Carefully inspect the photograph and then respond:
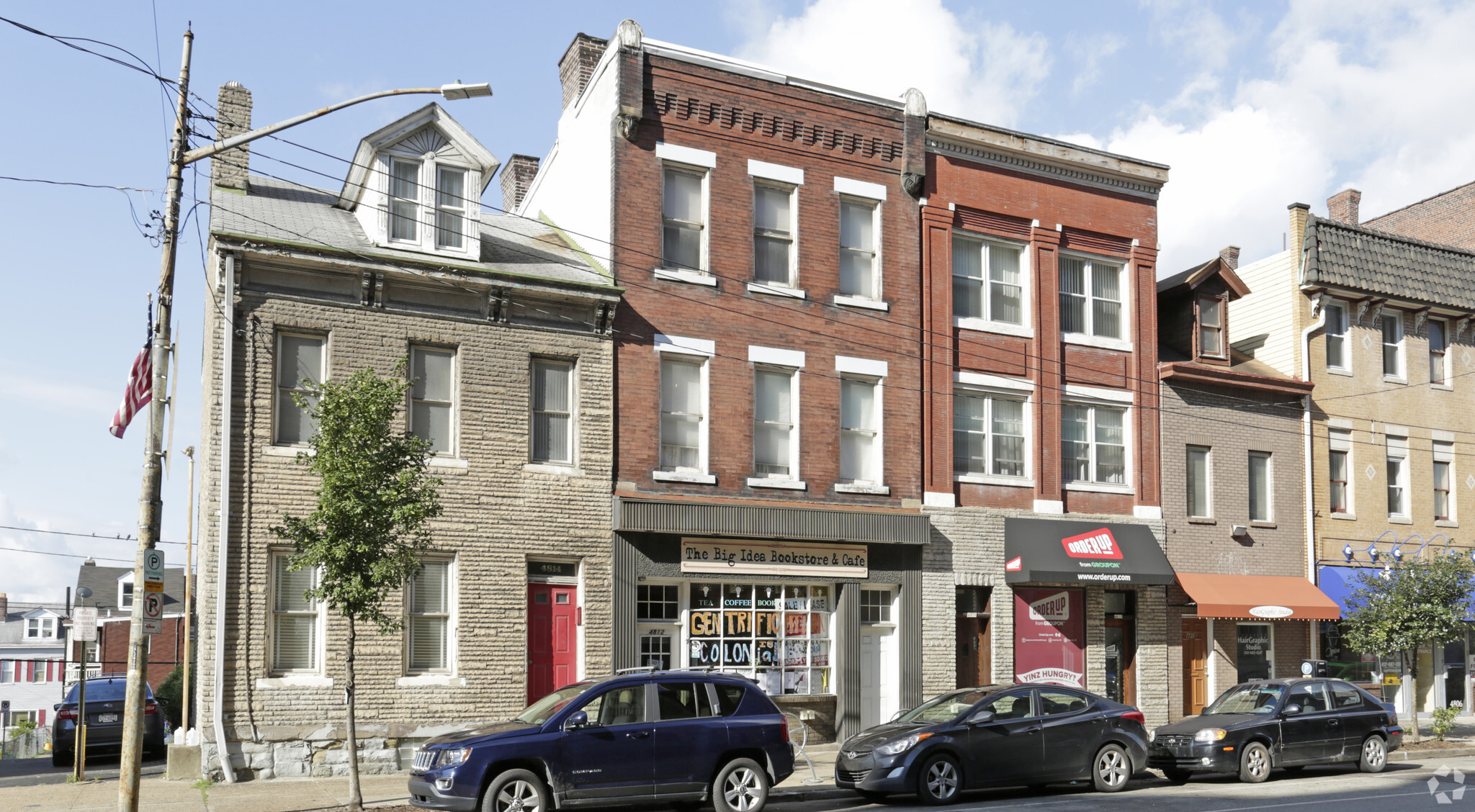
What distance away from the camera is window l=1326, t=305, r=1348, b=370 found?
2875cm

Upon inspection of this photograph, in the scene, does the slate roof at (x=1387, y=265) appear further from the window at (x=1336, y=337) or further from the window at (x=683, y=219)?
the window at (x=683, y=219)

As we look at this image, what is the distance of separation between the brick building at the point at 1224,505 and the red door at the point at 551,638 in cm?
1248

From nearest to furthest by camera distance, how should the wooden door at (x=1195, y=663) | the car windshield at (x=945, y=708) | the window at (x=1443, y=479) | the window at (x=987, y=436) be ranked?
the car windshield at (x=945, y=708), the window at (x=987, y=436), the wooden door at (x=1195, y=663), the window at (x=1443, y=479)

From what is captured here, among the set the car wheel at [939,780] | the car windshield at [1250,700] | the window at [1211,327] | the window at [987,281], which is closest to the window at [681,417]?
the window at [987,281]

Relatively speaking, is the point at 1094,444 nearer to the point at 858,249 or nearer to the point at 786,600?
the point at 858,249

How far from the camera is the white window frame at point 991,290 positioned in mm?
24672

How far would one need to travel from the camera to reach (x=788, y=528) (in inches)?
847

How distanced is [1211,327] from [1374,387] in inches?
184

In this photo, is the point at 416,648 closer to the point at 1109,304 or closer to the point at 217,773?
the point at 217,773

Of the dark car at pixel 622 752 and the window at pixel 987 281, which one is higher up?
the window at pixel 987 281

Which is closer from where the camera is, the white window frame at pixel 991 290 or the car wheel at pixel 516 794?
the car wheel at pixel 516 794

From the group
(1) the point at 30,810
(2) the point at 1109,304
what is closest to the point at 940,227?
(2) the point at 1109,304

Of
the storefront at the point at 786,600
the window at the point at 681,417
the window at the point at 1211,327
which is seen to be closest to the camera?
the storefront at the point at 786,600

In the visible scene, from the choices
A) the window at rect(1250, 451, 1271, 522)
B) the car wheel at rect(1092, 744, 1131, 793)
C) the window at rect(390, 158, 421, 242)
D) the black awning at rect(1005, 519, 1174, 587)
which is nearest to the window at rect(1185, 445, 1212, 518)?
the window at rect(1250, 451, 1271, 522)
